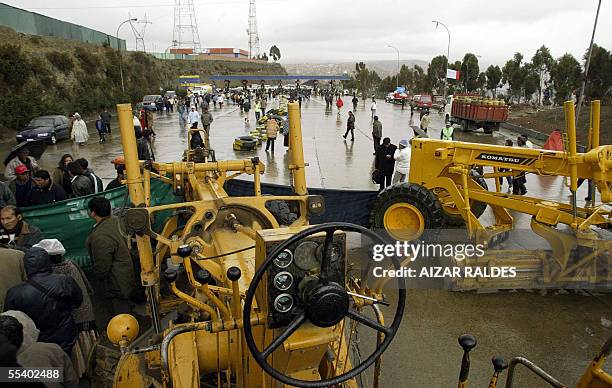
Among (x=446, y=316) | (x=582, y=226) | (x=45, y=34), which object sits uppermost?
(x=45, y=34)

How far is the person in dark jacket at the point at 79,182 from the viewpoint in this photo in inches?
273

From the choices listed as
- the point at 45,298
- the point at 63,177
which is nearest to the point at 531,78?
the point at 63,177

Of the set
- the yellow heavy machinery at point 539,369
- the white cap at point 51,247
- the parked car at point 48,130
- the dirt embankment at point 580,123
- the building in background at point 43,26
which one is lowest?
the dirt embankment at point 580,123

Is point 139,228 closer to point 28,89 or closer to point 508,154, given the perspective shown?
Result: point 508,154

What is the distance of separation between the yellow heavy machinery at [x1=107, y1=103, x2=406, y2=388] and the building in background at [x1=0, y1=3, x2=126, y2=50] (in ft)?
96.2

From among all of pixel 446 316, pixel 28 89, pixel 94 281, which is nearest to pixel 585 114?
pixel 446 316

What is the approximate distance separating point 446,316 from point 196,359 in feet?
12.2

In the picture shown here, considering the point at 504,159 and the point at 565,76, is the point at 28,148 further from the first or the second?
the point at 565,76

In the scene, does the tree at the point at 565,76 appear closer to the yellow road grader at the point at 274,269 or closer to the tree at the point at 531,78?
the tree at the point at 531,78

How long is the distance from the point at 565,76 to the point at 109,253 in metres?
42.8

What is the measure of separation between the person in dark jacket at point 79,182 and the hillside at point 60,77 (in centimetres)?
1640

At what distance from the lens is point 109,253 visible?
4844 mm

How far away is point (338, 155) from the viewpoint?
1582cm
